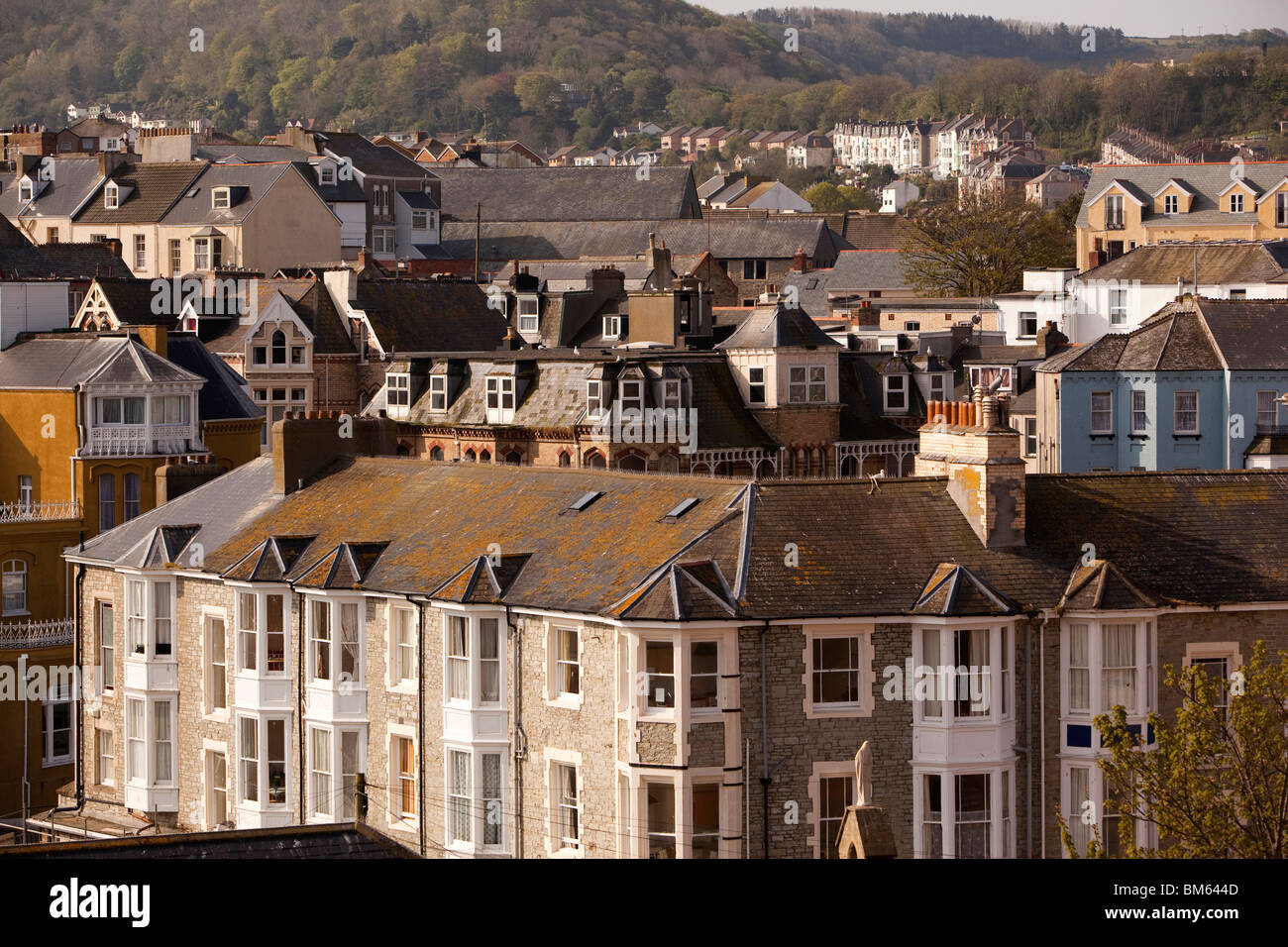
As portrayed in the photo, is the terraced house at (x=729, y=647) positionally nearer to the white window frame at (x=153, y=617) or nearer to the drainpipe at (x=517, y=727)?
the drainpipe at (x=517, y=727)

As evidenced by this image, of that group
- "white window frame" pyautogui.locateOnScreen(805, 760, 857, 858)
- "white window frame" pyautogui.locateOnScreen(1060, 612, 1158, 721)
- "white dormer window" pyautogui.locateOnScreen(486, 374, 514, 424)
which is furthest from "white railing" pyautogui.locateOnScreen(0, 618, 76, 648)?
"white window frame" pyautogui.locateOnScreen(1060, 612, 1158, 721)

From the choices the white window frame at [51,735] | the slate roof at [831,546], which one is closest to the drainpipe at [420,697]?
the slate roof at [831,546]

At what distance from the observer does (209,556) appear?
141 ft

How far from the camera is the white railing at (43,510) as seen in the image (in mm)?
54312

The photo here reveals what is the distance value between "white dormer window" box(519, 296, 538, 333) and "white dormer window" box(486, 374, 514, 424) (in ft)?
55.2

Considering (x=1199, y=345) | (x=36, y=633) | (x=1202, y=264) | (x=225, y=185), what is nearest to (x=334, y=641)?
(x=36, y=633)

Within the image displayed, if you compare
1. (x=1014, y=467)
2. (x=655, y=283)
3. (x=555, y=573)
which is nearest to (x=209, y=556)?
(x=555, y=573)

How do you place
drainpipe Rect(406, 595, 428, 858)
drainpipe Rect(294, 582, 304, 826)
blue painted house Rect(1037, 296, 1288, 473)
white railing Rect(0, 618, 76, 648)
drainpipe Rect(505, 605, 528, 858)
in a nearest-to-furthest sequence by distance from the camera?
1. drainpipe Rect(505, 605, 528, 858)
2. drainpipe Rect(406, 595, 428, 858)
3. drainpipe Rect(294, 582, 304, 826)
4. white railing Rect(0, 618, 76, 648)
5. blue painted house Rect(1037, 296, 1288, 473)

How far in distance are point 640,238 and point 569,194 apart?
13.7 meters

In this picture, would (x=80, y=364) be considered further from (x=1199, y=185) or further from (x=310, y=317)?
(x=1199, y=185)

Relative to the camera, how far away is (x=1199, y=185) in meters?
126

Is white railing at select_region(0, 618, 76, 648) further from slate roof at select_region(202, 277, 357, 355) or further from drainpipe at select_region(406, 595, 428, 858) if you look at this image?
slate roof at select_region(202, 277, 357, 355)

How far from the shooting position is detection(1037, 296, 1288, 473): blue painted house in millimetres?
64625
